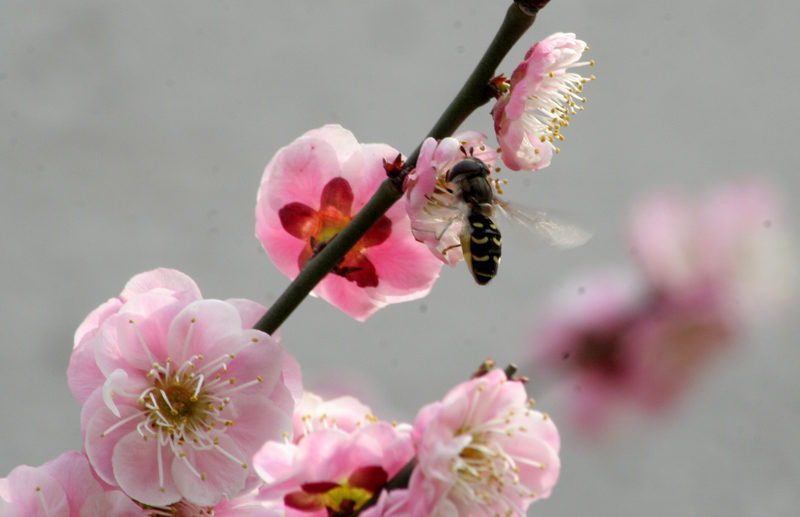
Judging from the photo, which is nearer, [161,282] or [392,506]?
[392,506]

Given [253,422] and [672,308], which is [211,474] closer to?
[253,422]

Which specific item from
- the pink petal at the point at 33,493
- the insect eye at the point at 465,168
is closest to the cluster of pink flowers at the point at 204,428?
the pink petal at the point at 33,493

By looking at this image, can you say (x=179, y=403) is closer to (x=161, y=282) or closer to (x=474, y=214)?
(x=161, y=282)

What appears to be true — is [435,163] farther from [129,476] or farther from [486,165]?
[129,476]

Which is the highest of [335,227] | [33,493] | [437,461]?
[335,227]

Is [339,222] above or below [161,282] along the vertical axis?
above

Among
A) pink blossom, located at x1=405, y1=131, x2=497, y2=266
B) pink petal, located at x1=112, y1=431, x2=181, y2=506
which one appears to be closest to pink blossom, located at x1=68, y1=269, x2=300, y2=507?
pink petal, located at x1=112, y1=431, x2=181, y2=506

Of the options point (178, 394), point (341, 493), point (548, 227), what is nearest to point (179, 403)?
point (178, 394)
